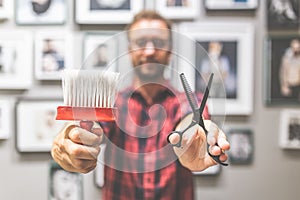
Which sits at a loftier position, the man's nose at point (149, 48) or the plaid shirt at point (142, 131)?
the man's nose at point (149, 48)

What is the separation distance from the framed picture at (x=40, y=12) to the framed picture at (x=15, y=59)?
3cm

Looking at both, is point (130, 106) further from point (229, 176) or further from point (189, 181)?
point (229, 176)

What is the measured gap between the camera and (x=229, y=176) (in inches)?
43.4

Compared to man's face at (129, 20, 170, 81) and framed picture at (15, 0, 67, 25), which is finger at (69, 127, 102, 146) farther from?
framed picture at (15, 0, 67, 25)

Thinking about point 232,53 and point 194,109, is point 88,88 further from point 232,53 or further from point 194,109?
point 232,53

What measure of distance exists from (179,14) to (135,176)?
0.44m

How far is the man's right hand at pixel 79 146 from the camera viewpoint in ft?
1.85

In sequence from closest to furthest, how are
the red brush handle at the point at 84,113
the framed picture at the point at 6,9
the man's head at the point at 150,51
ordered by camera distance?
the red brush handle at the point at 84,113 → the man's head at the point at 150,51 → the framed picture at the point at 6,9

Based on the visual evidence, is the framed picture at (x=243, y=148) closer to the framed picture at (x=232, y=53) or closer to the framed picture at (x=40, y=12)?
the framed picture at (x=232, y=53)

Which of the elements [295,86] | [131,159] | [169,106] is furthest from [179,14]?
[131,159]

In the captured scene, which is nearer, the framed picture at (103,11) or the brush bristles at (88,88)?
the brush bristles at (88,88)

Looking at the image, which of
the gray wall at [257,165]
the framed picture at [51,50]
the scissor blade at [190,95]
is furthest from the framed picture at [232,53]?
the scissor blade at [190,95]

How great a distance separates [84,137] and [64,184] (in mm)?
545

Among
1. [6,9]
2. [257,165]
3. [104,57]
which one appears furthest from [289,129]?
[6,9]
